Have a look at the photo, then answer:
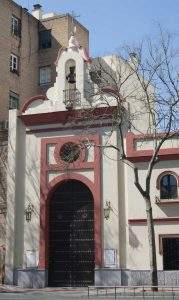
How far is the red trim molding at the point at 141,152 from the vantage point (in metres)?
25.0

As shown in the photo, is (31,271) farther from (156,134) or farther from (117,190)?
(156,134)

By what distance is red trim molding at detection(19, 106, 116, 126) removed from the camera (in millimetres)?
26656

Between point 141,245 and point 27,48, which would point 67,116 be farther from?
point 27,48

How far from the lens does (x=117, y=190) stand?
2584cm

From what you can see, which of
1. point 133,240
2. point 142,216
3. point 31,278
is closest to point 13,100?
point 31,278

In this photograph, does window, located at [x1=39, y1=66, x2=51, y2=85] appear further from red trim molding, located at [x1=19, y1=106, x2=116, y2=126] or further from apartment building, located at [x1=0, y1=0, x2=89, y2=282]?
red trim molding, located at [x1=19, y1=106, x2=116, y2=126]

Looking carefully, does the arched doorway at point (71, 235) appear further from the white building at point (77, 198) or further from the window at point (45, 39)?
the window at point (45, 39)

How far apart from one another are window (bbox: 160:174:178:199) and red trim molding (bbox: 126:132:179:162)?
941mm

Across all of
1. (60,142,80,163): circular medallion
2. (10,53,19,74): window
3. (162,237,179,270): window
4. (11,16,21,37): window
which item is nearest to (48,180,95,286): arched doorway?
(60,142,80,163): circular medallion

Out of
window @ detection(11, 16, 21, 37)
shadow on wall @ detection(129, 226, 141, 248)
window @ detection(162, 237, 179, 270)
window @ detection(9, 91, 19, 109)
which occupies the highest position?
window @ detection(11, 16, 21, 37)

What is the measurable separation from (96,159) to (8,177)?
15.6 ft

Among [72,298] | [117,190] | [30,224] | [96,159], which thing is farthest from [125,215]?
[72,298]

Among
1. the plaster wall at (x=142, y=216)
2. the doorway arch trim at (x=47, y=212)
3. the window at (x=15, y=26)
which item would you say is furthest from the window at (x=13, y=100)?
the plaster wall at (x=142, y=216)

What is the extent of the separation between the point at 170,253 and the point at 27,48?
66.4 ft
